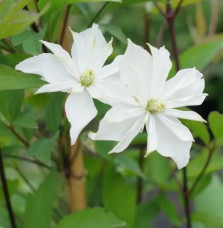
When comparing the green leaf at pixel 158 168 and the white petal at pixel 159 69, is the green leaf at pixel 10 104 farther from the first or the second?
the green leaf at pixel 158 168

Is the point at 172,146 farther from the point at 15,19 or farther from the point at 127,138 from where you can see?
the point at 15,19

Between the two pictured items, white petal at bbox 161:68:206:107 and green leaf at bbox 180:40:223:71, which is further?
green leaf at bbox 180:40:223:71

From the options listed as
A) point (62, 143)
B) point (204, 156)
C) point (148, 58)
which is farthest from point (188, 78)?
point (204, 156)

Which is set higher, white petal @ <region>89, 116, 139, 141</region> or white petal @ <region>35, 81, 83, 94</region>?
white petal @ <region>35, 81, 83, 94</region>

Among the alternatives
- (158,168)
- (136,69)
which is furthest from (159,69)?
(158,168)

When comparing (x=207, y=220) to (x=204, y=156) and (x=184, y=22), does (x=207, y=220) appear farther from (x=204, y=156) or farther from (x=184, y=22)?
(x=184, y=22)

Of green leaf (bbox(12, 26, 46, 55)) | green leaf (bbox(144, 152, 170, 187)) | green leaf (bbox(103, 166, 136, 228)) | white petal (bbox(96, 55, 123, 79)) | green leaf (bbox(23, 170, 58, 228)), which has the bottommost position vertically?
green leaf (bbox(144, 152, 170, 187))

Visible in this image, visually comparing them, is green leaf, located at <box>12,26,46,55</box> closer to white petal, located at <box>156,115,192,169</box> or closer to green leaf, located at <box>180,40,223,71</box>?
white petal, located at <box>156,115,192,169</box>

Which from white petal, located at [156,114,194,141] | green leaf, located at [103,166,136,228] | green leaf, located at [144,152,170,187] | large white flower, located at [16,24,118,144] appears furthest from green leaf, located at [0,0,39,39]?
green leaf, located at [144,152,170,187]
